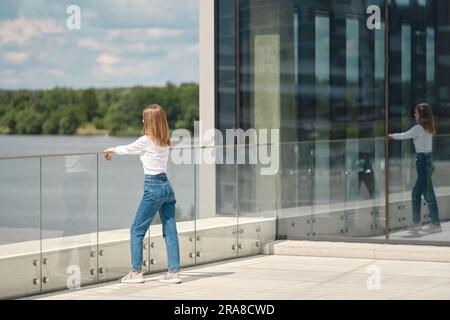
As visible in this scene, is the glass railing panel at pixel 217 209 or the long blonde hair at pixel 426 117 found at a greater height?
the long blonde hair at pixel 426 117

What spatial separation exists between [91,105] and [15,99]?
5.94 metres

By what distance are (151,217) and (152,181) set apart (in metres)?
0.34

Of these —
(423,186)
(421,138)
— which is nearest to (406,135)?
(421,138)

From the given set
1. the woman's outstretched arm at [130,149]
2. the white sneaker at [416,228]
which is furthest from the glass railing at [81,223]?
the white sneaker at [416,228]

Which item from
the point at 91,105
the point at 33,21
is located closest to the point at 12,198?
the point at 91,105

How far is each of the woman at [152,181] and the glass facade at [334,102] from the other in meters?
2.53

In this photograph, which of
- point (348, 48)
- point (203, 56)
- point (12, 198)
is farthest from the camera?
point (203, 56)

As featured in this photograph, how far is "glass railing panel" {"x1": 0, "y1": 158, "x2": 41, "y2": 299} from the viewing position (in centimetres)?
995

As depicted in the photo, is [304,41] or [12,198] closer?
[12,198]

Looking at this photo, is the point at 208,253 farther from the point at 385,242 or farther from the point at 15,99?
the point at 15,99

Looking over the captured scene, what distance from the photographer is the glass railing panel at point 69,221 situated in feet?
34.1

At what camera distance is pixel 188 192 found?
12.3 meters

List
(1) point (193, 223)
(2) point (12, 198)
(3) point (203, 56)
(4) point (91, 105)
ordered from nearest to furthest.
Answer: (2) point (12, 198), (1) point (193, 223), (3) point (203, 56), (4) point (91, 105)

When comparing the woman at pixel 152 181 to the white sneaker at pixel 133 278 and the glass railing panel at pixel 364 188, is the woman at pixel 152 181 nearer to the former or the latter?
the white sneaker at pixel 133 278
